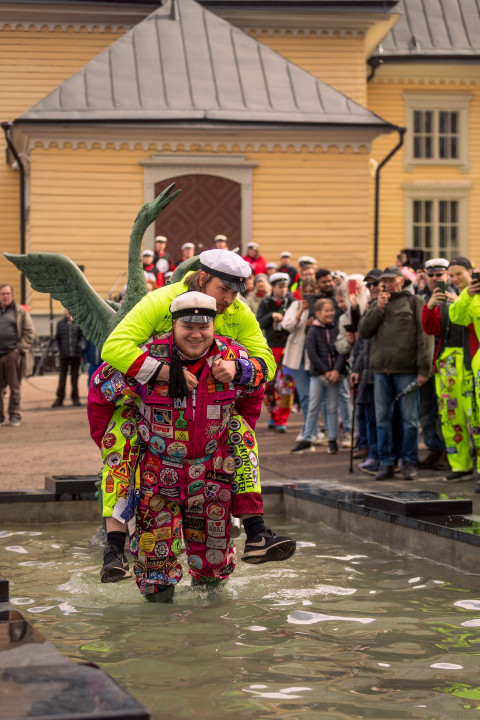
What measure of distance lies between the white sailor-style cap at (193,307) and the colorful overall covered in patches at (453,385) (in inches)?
228

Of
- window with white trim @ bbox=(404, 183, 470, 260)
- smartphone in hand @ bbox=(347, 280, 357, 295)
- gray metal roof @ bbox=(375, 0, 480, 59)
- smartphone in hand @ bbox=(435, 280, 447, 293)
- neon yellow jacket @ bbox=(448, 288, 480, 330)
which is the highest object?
gray metal roof @ bbox=(375, 0, 480, 59)

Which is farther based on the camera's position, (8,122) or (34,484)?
(8,122)

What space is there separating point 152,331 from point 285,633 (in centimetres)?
171

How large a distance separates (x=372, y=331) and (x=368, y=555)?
4.01 metres

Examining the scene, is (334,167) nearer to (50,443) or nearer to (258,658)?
(50,443)

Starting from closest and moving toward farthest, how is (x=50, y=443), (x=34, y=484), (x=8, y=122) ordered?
(x=34, y=484)
(x=50, y=443)
(x=8, y=122)

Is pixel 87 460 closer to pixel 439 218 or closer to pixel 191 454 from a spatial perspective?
pixel 191 454

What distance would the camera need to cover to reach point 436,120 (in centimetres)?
3391

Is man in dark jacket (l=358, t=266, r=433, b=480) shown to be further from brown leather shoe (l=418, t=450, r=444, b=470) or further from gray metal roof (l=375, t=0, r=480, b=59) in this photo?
gray metal roof (l=375, t=0, r=480, b=59)

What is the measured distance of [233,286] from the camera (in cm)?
653

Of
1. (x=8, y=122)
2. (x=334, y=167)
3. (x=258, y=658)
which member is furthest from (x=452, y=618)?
(x=8, y=122)

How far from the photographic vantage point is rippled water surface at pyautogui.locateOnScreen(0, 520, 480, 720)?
16.9 ft

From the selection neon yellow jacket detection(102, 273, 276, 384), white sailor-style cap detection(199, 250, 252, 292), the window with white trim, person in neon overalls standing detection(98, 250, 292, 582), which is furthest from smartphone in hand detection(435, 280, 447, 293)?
the window with white trim

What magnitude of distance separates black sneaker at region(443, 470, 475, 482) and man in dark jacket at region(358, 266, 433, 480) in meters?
0.34
